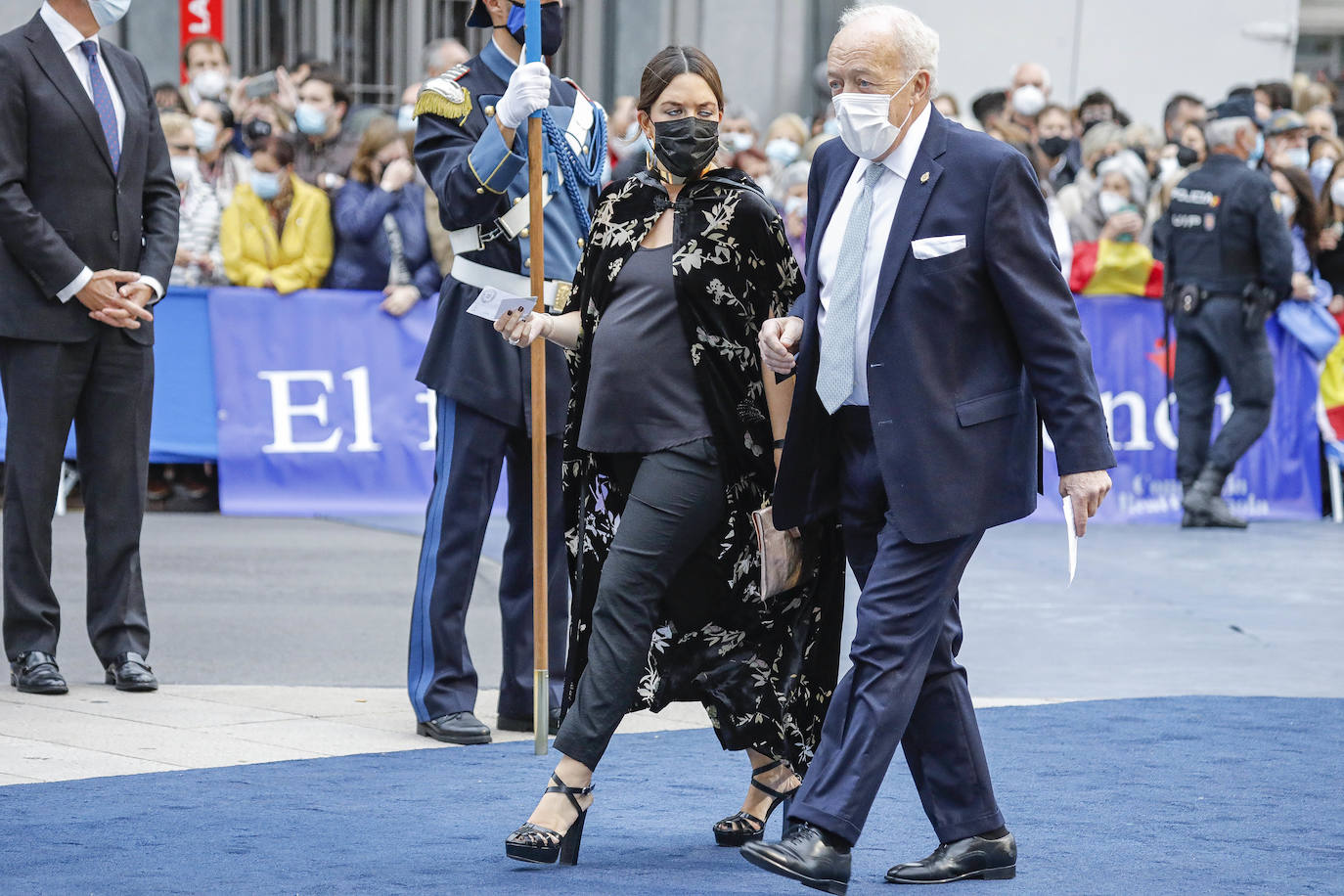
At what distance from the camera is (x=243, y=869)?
4.36m

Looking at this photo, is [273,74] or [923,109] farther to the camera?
[273,74]

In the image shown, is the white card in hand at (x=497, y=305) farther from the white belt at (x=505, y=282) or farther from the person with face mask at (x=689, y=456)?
the white belt at (x=505, y=282)

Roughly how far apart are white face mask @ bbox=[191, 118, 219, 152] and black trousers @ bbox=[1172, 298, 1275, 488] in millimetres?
6002

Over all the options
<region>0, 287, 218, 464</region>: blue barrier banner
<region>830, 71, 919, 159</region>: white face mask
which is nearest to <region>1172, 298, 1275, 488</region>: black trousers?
<region>0, 287, 218, 464</region>: blue barrier banner

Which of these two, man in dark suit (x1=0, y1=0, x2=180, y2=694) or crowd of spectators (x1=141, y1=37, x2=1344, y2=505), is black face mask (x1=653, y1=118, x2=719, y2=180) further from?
crowd of spectators (x1=141, y1=37, x2=1344, y2=505)

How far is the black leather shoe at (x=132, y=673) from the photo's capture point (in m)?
6.60

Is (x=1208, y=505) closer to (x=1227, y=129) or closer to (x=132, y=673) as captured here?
(x=1227, y=129)

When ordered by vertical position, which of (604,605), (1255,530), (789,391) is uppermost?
(789,391)

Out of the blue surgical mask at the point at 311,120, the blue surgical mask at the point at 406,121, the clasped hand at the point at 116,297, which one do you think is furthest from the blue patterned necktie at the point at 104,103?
the blue surgical mask at the point at 311,120

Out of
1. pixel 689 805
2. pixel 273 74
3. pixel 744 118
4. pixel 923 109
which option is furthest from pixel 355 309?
pixel 923 109

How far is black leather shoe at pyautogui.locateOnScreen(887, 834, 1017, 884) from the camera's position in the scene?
14.4 ft

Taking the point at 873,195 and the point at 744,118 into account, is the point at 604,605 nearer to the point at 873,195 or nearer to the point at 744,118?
the point at 873,195

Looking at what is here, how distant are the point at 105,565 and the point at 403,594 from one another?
7.48 feet

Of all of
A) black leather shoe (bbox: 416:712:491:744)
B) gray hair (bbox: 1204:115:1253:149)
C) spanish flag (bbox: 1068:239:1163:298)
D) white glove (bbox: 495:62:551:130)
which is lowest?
black leather shoe (bbox: 416:712:491:744)
